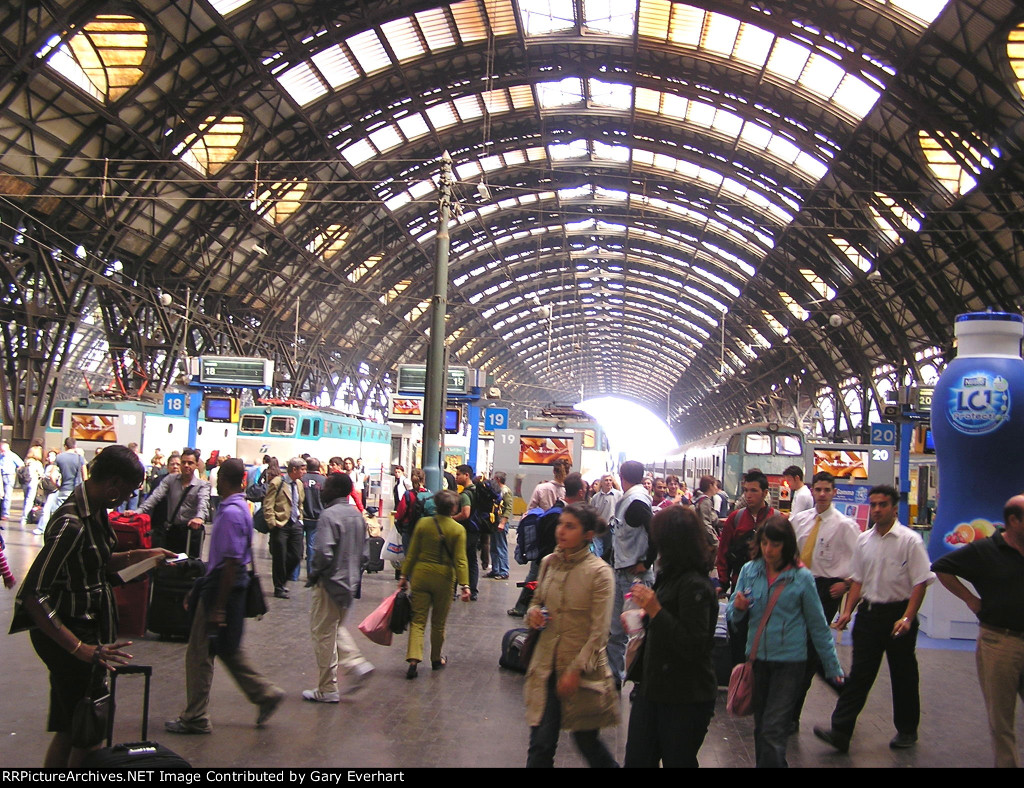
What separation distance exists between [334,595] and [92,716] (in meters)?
2.98

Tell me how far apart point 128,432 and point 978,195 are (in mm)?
23346

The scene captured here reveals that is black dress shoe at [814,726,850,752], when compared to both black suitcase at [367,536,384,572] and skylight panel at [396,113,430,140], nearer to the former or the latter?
black suitcase at [367,536,384,572]

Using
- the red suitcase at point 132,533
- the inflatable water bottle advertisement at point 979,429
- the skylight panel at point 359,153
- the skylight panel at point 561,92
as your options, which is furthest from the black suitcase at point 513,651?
the skylight panel at point 359,153

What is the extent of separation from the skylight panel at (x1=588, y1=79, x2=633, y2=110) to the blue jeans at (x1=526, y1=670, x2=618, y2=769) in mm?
26266

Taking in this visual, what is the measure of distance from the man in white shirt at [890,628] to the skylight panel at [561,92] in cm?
2457

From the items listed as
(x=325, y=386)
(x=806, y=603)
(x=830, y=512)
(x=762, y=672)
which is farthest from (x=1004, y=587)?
(x=325, y=386)

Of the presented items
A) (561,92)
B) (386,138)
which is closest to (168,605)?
(561,92)

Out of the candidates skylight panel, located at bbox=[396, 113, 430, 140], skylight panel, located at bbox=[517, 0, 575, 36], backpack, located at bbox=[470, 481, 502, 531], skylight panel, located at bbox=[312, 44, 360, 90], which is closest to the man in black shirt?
backpack, located at bbox=[470, 481, 502, 531]

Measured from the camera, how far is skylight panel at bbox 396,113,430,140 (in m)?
29.9

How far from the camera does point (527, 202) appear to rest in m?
39.7

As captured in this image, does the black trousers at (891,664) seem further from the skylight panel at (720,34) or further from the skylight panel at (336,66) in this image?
the skylight panel at (336,66)

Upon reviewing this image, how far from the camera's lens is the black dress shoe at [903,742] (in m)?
5.84

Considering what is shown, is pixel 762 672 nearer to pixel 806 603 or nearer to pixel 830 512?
pixel 806 603

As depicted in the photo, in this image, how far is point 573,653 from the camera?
13.5ft
